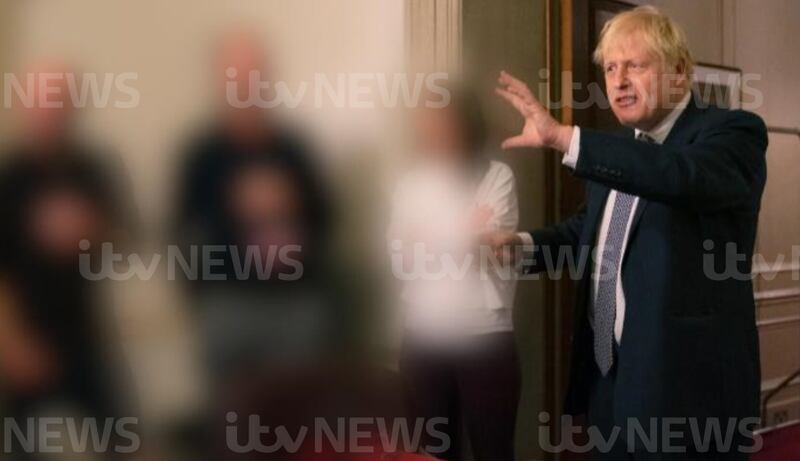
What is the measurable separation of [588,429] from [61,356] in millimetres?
1108

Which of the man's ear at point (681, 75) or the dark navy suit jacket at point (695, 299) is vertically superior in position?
the man's ear at point (681, 75)

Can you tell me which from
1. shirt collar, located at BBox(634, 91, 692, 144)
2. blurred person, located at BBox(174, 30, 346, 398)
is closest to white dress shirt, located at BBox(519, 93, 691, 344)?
shirt collar, located at BBox(634, 91, 692, 144)

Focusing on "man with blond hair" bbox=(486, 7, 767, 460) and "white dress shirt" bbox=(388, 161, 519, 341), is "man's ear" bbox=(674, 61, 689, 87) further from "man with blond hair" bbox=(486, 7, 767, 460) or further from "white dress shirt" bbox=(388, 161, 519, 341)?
"white dress shirt" bbox=(388, 161, 519, 341)

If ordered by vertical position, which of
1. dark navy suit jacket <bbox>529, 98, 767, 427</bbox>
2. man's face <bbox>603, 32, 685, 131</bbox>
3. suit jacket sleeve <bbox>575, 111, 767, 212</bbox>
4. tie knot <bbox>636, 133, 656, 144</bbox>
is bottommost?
dark navy suit jacket <bbox>529, 98, 767, 427</bbox>

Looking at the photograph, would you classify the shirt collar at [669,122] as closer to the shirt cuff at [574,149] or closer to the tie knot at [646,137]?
the tie knot at [646,137]

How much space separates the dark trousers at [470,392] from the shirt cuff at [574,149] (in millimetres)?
425

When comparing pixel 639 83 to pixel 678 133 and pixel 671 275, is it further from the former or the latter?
pixel 671 275

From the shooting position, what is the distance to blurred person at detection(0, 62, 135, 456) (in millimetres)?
882

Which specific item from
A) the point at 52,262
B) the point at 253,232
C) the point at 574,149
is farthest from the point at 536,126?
the point at 52,262

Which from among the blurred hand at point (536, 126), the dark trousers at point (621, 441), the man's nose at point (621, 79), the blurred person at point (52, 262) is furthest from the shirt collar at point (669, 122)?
the blurred person at point (52, 262)

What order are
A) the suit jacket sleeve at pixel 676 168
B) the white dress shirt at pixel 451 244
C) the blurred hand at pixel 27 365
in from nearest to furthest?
the blurred hand at pixel 27 365 < the suit jacket sleeve at pixel 676 168 < the white dress shirt at pixel 451 244

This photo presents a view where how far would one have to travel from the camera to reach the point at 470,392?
1.56m

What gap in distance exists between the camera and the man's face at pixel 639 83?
1.44 metres

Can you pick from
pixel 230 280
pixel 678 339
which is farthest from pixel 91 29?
pixel 678 339
